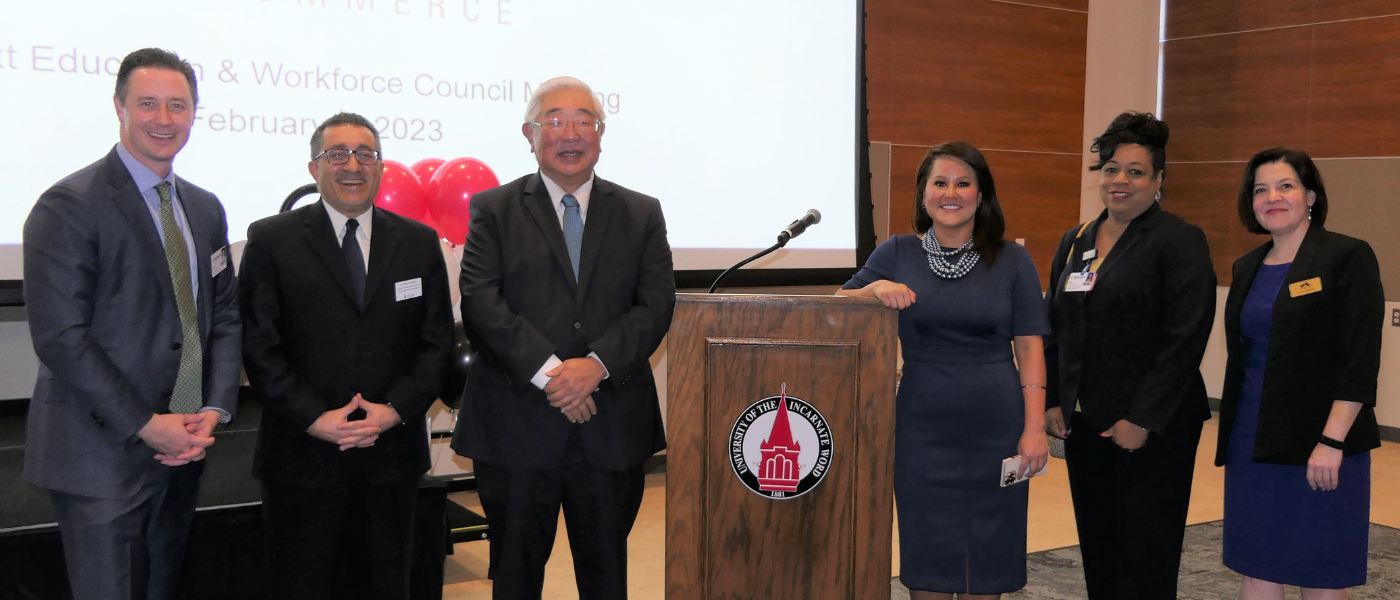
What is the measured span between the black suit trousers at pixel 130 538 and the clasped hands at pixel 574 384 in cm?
76

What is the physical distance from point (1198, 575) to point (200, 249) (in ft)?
11.2

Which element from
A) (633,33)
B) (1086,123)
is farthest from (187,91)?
(1086,123)

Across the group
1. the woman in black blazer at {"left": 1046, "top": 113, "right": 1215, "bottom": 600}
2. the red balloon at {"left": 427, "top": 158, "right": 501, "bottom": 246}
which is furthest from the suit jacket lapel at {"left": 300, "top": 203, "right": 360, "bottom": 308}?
the woman in black blazer at {"left": 1046, "top": 113, "right": 1215, "bottom": 600}

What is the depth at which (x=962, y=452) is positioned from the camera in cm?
240

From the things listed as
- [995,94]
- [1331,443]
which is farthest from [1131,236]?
[995,94]

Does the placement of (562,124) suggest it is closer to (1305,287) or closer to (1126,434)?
(1126,434)

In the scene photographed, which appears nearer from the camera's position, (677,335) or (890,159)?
(677,335)

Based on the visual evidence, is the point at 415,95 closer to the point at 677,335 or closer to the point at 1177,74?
the point at 677,335

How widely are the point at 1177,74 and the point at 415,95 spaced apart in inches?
216

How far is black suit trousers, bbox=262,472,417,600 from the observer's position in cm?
220

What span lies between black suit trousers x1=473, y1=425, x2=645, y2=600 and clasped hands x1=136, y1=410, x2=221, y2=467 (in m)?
0.55

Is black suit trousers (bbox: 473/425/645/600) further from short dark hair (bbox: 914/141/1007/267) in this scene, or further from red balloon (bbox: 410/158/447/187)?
Result: red balloon (bbox: 410/158/447/187)

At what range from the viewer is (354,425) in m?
2.16

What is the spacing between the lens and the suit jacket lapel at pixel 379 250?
2240 mm
